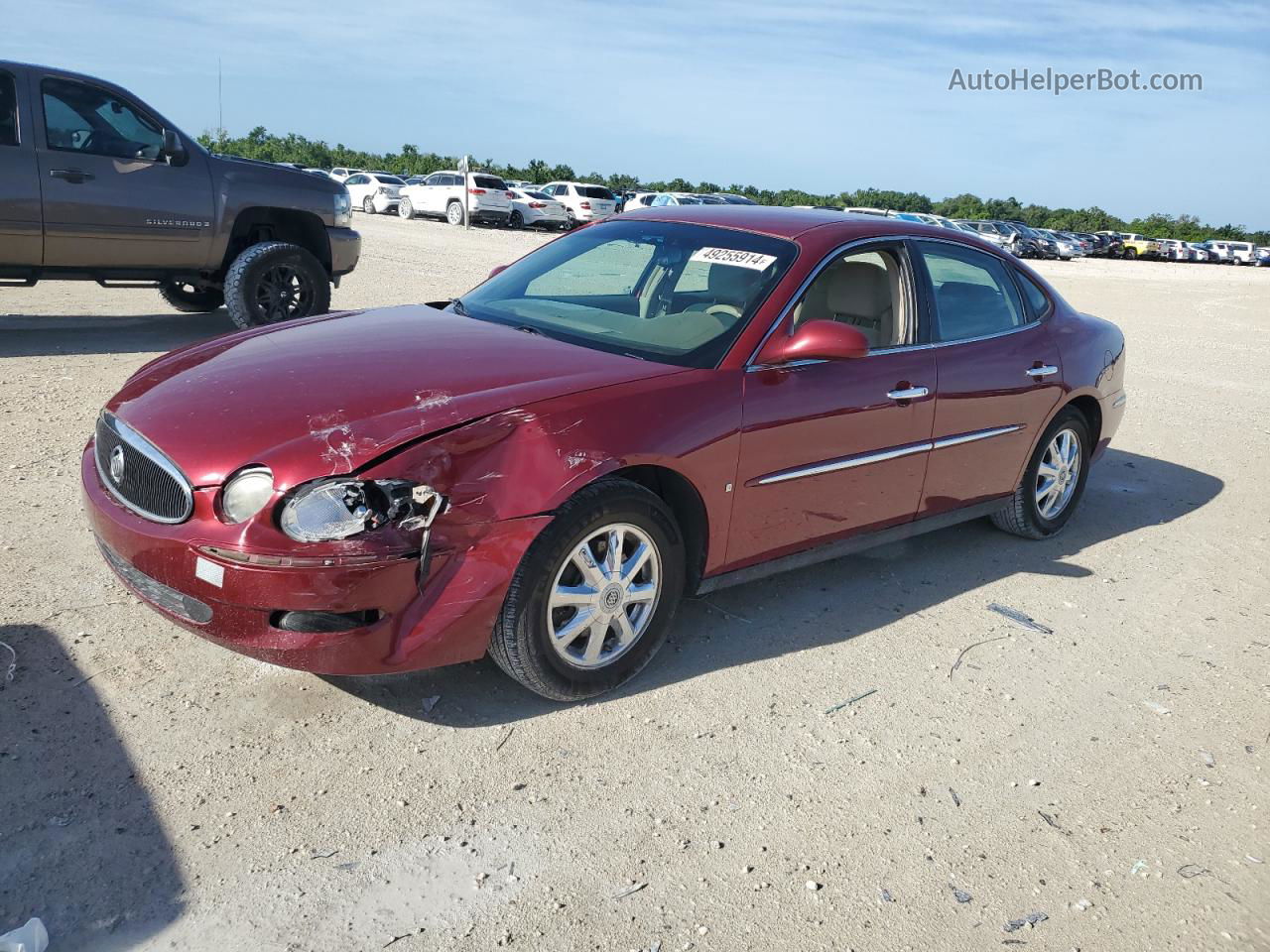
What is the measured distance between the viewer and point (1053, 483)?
18.7ft

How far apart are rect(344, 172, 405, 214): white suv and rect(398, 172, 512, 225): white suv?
4.80 ft

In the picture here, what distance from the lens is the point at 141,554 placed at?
3.21 metres

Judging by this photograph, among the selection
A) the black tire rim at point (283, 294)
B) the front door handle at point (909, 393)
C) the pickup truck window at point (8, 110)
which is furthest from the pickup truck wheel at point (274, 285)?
the front door handle at point (909, 393)

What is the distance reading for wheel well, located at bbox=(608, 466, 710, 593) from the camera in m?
3.69

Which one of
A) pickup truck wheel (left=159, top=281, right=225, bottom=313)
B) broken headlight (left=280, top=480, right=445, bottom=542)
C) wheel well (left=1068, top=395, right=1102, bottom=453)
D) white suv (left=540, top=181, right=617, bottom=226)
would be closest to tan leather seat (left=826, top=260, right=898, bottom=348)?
wheel well (left=1068, top=395, right=1102, bottom=453)

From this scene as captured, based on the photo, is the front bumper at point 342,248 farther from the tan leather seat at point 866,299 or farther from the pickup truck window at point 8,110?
the tan leather seat at point 866,299

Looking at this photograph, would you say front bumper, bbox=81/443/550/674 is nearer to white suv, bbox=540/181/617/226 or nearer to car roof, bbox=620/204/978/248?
car roof, bbox=620/204/978/248

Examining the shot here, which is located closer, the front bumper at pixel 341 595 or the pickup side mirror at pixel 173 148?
the front bumper at pixel 341 595

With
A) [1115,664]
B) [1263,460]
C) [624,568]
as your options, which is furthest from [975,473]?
[1263,460]

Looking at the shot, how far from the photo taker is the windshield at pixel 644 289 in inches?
159

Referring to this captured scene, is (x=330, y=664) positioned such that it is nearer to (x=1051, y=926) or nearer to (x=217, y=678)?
(x=217, y=678)

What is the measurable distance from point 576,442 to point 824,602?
178cm

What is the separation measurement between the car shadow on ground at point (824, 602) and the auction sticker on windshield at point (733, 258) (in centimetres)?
139

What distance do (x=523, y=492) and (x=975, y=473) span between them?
2.63 meters
